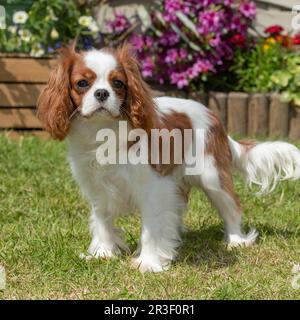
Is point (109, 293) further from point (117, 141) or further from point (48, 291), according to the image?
point (117, 141)

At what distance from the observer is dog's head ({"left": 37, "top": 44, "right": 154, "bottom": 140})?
3424 mm

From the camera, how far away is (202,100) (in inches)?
278

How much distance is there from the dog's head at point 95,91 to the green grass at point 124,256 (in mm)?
678

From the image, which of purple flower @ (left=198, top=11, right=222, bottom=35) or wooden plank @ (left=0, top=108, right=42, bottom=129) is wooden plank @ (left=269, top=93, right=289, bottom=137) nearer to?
purple flower @ (left=198, top=11, right=222, bottom=35)

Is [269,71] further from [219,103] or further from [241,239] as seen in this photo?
[241,239]

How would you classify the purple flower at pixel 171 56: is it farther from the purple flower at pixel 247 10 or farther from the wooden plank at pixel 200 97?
the purple flower at pixel 247 10

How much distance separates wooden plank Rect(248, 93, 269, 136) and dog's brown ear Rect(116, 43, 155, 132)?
347 cm

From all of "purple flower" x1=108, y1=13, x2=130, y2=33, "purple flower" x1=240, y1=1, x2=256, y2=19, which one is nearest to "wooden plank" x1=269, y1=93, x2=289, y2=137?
"purple flower" x1=240, y1=1, x2=256, y2=19

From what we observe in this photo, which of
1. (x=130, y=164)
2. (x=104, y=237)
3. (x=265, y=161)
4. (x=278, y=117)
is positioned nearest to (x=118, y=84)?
(x=130, y=164)

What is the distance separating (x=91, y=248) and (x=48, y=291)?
0.66 m

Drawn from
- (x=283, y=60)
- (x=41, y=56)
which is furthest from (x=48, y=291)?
(x=283, y=60)

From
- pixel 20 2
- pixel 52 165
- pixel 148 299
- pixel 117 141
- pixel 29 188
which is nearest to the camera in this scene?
pixel 148 299

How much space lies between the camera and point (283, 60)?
7.23 meters

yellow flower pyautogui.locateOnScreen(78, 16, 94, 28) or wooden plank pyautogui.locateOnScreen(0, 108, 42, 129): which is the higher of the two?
yellow flower pyautogui.locateOnScreen(78, 16, 94, 28)
